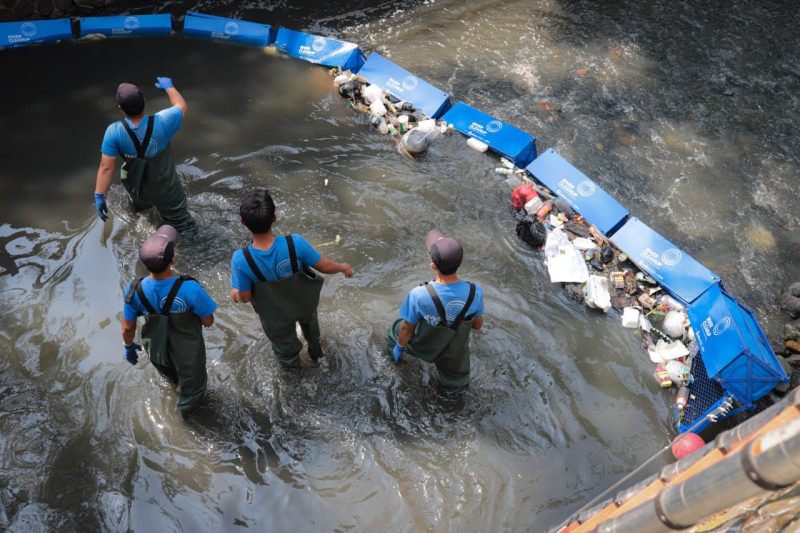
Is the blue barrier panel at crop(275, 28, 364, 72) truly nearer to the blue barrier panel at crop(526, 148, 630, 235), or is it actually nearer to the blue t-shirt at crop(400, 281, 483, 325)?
the blue barrier panel at crop(526, 148, 630, 235)

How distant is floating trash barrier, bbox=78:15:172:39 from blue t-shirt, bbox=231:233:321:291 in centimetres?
643

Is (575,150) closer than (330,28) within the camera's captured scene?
Yes

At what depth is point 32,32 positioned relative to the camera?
28.6 feet

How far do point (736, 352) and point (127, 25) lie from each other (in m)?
9.11

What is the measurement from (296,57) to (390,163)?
266cm

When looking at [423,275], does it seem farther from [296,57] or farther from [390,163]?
[296,57]

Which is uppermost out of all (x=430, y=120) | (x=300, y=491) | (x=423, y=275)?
(x=430, y=120)

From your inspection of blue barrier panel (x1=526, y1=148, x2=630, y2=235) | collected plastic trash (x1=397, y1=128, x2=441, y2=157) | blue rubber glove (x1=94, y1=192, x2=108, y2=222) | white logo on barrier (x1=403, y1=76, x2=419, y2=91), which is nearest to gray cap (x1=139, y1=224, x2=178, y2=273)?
blue rubber glove (x1=94, y1=192, x2=108, y2=222)

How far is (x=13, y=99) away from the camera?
7.87 metres

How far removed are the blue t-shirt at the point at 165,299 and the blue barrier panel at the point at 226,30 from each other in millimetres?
5886

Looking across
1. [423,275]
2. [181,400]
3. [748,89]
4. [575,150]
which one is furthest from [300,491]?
[748,89]

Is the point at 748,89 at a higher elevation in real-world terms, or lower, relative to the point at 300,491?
higher

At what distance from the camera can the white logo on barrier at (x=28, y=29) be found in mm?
8688

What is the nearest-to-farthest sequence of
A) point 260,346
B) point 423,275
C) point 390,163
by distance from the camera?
point 260,346, point 423,275, point 390,163
